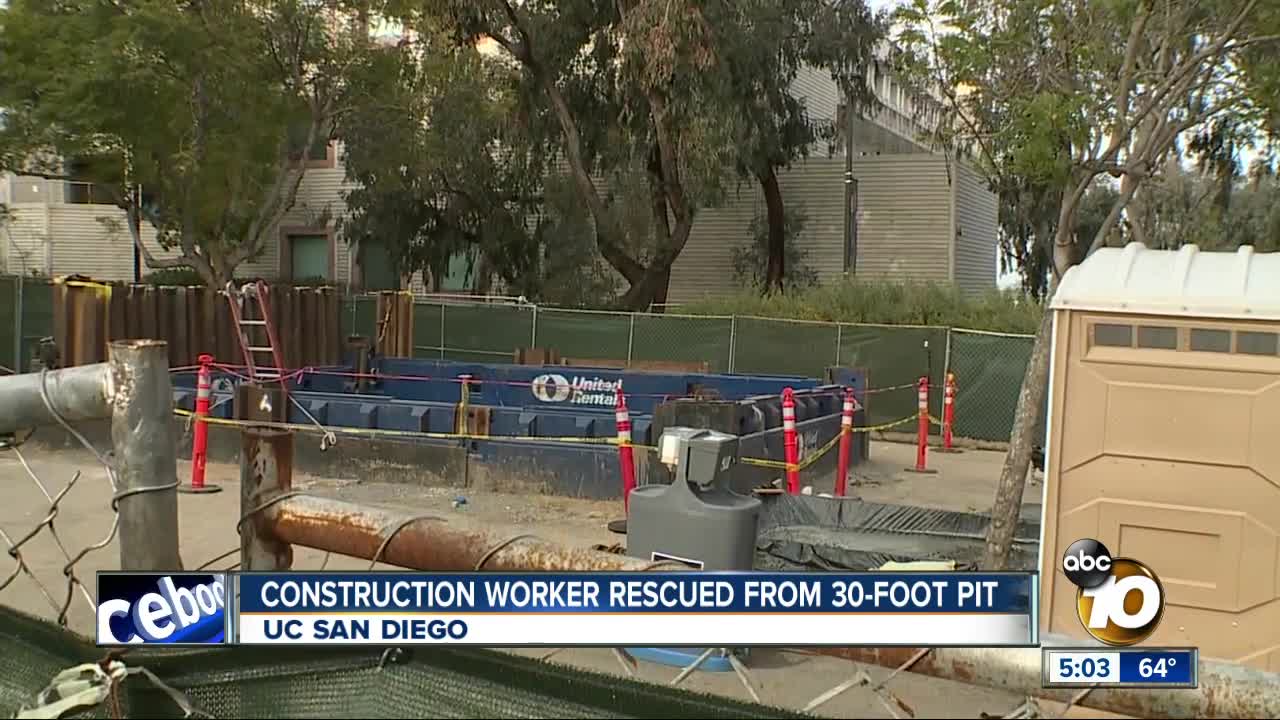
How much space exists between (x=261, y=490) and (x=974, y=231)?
3325 cm

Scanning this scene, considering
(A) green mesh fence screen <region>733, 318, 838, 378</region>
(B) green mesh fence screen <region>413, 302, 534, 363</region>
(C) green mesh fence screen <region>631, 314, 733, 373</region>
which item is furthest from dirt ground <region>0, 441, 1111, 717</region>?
(B) green mesh fence screen <region>413, 302, 534, 363</region>

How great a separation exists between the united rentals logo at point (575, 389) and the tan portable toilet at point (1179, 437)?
10109mm

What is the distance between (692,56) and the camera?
76.9 ft

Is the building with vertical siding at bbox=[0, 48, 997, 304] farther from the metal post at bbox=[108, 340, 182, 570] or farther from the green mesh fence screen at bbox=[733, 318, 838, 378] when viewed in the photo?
the metal post at bbox=[108, 340, 182, 570]

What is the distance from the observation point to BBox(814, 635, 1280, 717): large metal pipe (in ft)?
6.86

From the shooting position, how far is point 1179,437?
5.09 m

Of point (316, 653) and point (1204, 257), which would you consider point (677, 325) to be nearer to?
point (1204, 257)

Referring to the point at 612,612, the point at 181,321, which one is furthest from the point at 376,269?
the point at 612,612

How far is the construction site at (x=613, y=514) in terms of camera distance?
2373mm

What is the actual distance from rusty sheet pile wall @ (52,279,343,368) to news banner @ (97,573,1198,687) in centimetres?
1299

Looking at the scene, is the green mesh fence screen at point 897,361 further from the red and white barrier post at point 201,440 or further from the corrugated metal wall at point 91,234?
the corrugated metal wall at point 91,234

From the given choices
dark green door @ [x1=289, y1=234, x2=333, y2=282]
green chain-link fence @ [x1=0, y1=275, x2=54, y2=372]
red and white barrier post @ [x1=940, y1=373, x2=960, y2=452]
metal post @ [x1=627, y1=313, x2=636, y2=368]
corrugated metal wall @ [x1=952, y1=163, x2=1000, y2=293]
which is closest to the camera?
red and white barrier post @ [x1=940, y1=373, x2=960, y2=452]

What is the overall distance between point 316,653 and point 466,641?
1.16 feet

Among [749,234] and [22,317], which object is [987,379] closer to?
[749,234]
